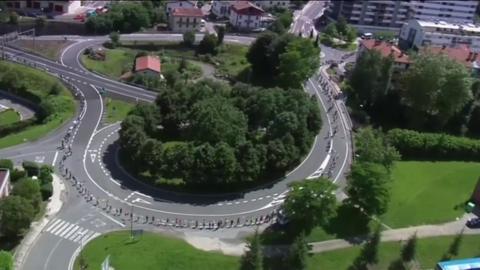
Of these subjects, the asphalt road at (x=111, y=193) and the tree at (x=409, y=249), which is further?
the asphalt road at (x=111, y=193)

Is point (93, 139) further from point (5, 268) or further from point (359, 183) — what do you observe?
point (359, 183)

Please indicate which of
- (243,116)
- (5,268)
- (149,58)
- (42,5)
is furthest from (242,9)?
(5,268)

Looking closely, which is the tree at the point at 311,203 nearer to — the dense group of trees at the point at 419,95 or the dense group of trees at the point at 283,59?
the dense group of trees at the point at 419,95

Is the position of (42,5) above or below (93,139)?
above

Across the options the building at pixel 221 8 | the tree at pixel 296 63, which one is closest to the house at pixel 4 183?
the tree at pixel 296 63

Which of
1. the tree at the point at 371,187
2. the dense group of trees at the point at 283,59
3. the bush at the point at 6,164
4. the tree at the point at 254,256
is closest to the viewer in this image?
the tree at the point at 254,256

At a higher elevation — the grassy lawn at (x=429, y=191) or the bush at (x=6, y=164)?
the bush at (x=6, y=164)

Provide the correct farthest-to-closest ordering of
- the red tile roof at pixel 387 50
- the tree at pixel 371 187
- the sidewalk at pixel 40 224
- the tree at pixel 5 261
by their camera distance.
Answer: the red tile roof at pixel 387 50 → the tree at pixel 371 187 → the sidewalk at pixel 40 224 → the tree at pixel 5 261

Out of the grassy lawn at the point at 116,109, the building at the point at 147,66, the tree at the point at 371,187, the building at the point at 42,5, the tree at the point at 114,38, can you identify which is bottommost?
the grassy lawn at the point at 116,109
